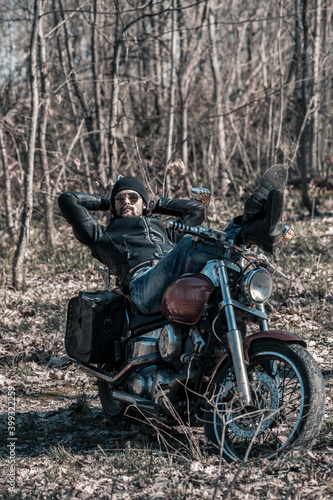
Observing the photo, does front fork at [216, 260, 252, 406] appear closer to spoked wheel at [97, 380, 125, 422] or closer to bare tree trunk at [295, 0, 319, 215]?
spoked wheel at [97, 380, 125, 422]

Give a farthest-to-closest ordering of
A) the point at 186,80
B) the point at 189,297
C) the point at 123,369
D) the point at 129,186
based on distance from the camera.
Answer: the point at 186,80 < the point at 129,186 < the point at 123,369 < the point at 189,297

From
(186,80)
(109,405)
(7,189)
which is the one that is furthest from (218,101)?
(109,405)

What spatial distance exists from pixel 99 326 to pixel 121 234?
0.71 m

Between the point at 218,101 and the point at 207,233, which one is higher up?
the point at 218,101

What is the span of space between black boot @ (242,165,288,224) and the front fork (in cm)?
38

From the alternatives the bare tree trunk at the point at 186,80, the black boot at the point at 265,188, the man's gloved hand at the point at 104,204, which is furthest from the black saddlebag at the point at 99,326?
→ the bare tree trunk at the point at 186,80

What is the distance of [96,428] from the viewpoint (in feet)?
14.9

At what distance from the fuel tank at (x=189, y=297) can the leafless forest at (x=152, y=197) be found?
70 centimetres

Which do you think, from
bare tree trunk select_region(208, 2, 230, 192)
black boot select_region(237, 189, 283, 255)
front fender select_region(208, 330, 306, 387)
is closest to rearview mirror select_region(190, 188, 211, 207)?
black boot select_region(237, 189, 283, 255)

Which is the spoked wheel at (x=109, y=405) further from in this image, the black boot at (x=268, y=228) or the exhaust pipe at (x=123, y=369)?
the black boot at (x=268, y=228)

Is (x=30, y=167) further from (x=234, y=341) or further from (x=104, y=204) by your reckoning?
(x=234, y=341)

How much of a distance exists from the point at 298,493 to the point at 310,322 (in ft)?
11.1

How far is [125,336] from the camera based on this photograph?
4.44m

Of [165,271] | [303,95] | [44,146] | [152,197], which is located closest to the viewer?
[165,271]
